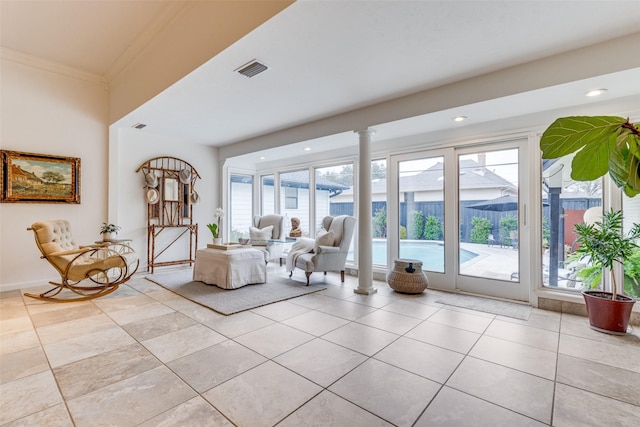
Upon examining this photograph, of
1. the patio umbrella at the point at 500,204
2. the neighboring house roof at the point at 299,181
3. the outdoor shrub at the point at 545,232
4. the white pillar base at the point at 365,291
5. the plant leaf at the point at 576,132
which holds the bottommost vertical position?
the white pillar base at the point at 365,291

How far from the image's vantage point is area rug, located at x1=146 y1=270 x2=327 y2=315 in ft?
11.6

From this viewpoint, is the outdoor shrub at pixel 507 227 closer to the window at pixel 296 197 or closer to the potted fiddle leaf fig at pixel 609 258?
the potted fiddle leaf fig at pixel 609 258

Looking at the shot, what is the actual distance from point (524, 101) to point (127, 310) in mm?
4973

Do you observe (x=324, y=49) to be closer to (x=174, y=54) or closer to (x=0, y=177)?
(x=174, y=54)

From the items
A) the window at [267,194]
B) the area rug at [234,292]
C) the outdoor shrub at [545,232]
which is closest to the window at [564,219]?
the outdoor shrub at [545,232]

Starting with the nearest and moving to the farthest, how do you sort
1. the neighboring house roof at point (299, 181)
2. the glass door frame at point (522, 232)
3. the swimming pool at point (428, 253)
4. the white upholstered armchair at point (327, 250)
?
the glass door frame at point (522, 232)
the swimming pool at point (428, 253)
the white upholstered armchair at point (327, 250)
the neighboring house roof at point (299, 181)

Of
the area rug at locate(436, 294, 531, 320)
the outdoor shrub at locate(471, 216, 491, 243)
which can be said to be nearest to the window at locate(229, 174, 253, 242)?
the area rug at locate(436, 294, 531, 320)

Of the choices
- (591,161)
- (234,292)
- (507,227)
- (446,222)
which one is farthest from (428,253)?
(591,161)

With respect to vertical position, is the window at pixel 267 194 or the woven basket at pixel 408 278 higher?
the window at pixel 267 194

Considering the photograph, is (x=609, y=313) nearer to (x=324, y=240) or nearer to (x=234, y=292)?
(x=324, y=240)

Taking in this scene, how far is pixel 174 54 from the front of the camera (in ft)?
10.5

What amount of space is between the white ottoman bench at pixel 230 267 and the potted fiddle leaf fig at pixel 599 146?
401 centimetres

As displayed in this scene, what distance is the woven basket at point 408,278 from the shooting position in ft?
13.4

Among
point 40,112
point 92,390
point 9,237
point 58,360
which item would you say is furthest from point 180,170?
point 92,390
